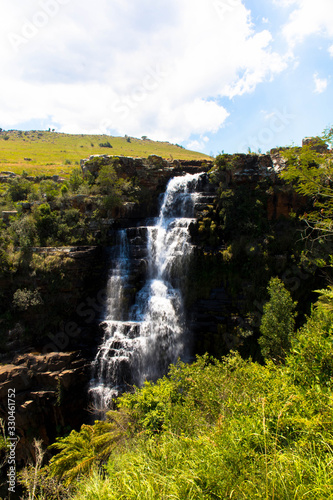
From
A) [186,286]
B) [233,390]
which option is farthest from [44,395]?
[233,390]

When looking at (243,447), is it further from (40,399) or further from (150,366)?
(40,399)

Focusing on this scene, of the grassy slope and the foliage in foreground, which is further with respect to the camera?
the grassy slope

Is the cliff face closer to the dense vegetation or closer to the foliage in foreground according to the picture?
the dense vegetation

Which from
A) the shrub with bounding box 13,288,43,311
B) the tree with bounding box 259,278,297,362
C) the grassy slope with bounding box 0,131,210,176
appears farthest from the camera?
the grassy slope with bounding box 0,131,210,176

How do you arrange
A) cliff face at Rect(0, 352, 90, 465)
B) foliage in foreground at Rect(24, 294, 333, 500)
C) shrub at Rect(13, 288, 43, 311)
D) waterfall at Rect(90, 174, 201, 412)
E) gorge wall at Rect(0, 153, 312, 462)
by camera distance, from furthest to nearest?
shrub at Rect(13, 288, 43, 311) → waterfall at Rect(90, 174, 201, 412) → gorge wall at Rect(0, 153, 312, 462) → cliff face at Rect(0, 352, 90, 465) → foliage in foreground at Rect(24, 294, 333, 500)

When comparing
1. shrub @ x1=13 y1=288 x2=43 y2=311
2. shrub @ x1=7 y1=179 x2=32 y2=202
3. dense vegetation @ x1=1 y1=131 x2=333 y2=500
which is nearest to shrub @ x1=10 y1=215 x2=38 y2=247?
dense vegetation @ x1=1 y1=131 x2=333 y2=500

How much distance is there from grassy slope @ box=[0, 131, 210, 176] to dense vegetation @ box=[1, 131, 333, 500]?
87.9ft

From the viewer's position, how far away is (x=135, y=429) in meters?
9.08

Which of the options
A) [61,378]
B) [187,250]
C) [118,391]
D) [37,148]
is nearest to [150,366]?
[118,391]

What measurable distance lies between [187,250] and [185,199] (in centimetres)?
671

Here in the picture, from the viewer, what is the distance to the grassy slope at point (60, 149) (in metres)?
51.0

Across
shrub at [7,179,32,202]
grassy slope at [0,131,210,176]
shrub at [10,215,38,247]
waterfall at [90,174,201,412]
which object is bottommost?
waterfall at [90,174,201,412]

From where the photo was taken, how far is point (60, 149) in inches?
2734

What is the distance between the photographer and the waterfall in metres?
16.7
